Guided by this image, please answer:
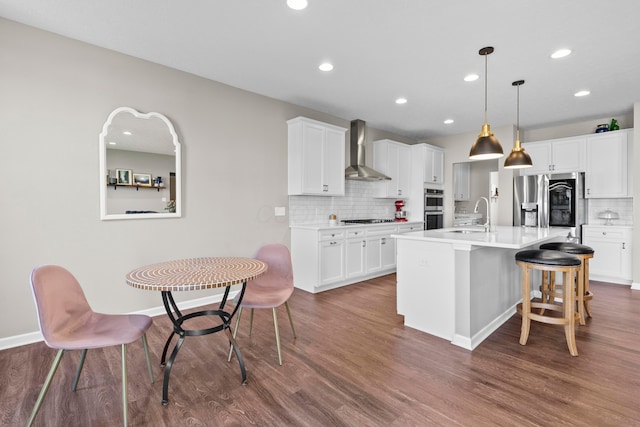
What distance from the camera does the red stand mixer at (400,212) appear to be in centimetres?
608

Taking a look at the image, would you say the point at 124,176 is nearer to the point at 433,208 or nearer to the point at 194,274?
the point at 194,274

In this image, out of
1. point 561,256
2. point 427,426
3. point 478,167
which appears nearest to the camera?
point 427,426

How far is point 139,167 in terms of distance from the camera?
10.3 feet

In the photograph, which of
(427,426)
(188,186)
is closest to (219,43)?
(188,186)

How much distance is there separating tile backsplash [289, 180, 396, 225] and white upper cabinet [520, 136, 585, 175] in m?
2.57

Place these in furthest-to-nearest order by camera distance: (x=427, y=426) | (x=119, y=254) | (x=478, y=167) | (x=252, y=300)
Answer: (x=478, y=167) → (x=119, y=254) → (x=252, y=300) → (x=427, y=426)

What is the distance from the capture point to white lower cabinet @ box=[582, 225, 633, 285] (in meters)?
4.46

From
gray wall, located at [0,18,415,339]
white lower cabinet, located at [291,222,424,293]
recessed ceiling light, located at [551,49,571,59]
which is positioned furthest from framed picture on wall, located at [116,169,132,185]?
recessed ceiling light, located at [551,49,571,59]

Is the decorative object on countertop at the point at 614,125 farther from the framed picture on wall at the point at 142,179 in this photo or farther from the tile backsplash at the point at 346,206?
the framed picture on wall at the point at 142,179

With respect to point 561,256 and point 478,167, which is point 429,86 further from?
point 478,167

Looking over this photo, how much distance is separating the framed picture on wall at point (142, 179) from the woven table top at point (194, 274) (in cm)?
125

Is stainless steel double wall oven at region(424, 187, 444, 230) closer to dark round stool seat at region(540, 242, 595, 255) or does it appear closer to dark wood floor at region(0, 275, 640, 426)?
dark round stool seat at region(540, 242, 595, 255)

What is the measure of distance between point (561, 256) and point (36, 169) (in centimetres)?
443

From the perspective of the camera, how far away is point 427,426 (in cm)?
162
